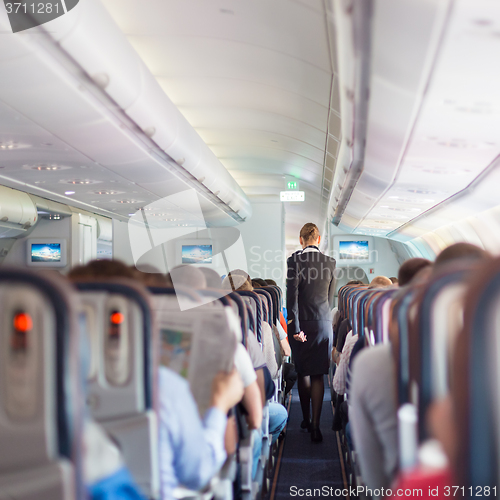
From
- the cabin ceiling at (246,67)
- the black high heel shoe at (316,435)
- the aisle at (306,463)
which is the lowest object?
the aisle at (306,463)

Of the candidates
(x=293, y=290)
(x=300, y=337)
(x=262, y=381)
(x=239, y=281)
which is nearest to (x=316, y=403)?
(x=300, y=337)

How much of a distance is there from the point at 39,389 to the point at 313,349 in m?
4.61

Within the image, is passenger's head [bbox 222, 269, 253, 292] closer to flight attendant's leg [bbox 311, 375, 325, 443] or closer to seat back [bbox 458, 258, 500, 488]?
flight attendant's leg [bbox 311, 375, 325, 443]

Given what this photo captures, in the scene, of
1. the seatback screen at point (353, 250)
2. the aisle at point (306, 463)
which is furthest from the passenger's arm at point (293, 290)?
the seatback screen at point (353, 250)

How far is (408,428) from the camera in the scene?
1438mm

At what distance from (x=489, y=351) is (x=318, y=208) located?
649 inches

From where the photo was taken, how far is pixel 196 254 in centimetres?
1362

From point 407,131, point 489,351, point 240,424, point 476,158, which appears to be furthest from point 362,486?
point 476,158

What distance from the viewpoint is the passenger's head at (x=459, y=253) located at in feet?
6.86

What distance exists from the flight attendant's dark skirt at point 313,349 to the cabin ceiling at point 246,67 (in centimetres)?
276

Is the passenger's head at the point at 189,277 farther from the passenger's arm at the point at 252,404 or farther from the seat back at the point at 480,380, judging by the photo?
the seat back at the point at 480,380

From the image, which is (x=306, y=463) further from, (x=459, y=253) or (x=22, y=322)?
(x=22, y=322)

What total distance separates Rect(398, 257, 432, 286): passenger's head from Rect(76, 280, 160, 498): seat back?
5.44ft

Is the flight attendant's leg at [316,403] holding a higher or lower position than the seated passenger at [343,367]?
lower
